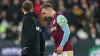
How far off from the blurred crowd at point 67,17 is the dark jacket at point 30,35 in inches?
247

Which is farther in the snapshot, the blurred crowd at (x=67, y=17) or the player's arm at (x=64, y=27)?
the blurred crowd at (x=67, y=17)

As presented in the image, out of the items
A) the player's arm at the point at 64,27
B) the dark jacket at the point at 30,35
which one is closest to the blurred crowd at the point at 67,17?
the player's arm at the point at 64,27

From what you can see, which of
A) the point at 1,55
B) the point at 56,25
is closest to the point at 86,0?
the point at 1,55

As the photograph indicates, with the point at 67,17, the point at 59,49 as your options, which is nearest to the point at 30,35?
the point at 59,49

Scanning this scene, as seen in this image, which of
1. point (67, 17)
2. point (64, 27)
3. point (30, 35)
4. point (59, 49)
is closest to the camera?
point (30, 35)

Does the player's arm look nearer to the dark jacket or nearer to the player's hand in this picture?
the player's hand

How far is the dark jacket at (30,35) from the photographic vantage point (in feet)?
28.7

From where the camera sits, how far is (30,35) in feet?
28.6

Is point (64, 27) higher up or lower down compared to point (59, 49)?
higher up

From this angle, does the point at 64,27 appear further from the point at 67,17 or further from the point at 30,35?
the point at 67,17

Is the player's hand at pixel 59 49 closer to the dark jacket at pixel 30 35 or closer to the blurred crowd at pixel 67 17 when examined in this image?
the dark jacket at pixel 30 35

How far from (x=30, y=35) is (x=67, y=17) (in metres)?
7.94

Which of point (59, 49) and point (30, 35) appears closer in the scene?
point (30, 35)

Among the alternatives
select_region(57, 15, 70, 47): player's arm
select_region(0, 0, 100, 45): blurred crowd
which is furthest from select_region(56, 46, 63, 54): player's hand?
select_region(0, 0, 100, 45): blurred crowd
